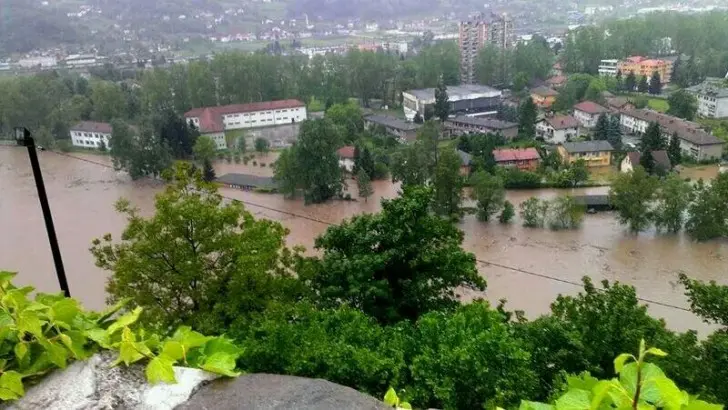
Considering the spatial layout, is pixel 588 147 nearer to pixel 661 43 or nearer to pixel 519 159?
pixel 519 159

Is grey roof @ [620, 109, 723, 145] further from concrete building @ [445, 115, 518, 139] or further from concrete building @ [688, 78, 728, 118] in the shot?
concrete building @ [445, 115, 518, 139]

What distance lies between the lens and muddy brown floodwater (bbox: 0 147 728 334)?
5578 mm

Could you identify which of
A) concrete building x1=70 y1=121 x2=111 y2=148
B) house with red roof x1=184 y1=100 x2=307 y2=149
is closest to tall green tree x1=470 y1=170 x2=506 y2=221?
house with red roof x1=184 y1=100 x2=307 y2=149

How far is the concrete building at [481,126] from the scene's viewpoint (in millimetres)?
11727

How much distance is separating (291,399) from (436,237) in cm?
218

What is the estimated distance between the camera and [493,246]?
272 inches

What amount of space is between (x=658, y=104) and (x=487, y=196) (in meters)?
9.09

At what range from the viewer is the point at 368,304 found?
9.36 ft

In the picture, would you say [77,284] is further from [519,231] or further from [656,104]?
[656,104]

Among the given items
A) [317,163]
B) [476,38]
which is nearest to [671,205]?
[317,163]

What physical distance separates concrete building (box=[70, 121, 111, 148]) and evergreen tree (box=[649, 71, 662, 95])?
1257 cm

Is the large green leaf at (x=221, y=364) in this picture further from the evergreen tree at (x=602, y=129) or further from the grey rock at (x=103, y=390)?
the evergreen tree at (x=602, y=129)

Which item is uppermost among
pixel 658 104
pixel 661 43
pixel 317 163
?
pixel 661 43

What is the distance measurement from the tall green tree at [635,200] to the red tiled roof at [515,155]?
2693 millimetres
